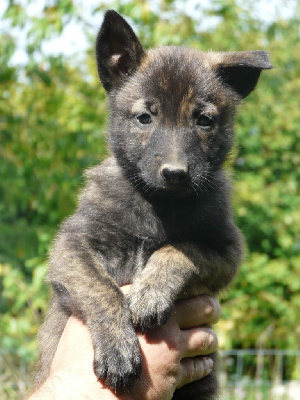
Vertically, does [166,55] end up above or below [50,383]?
above

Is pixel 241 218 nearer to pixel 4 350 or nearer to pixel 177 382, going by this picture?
pixel 4 350

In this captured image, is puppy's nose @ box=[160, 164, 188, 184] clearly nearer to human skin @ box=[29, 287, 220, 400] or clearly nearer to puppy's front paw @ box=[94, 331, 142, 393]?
human skin @ box=[29, 287, 220, 400]

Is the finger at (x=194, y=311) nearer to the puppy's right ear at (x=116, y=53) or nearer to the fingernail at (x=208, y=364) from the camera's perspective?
the fingernail at (x=208, y=364)

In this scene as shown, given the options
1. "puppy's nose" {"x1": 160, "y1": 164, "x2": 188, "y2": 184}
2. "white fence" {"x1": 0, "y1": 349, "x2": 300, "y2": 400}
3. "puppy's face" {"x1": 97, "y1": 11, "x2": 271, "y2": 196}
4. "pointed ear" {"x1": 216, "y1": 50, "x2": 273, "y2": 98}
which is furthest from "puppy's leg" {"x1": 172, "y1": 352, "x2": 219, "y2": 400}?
"white fence" {"x1": 0, "y1": 349, "x2": 300, "y2": 400}

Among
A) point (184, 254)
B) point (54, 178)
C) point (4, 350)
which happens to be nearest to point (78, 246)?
point (184, 254)

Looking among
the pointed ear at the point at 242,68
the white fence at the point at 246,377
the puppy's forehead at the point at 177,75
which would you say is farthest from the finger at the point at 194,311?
the white fence at the point at 246,377
